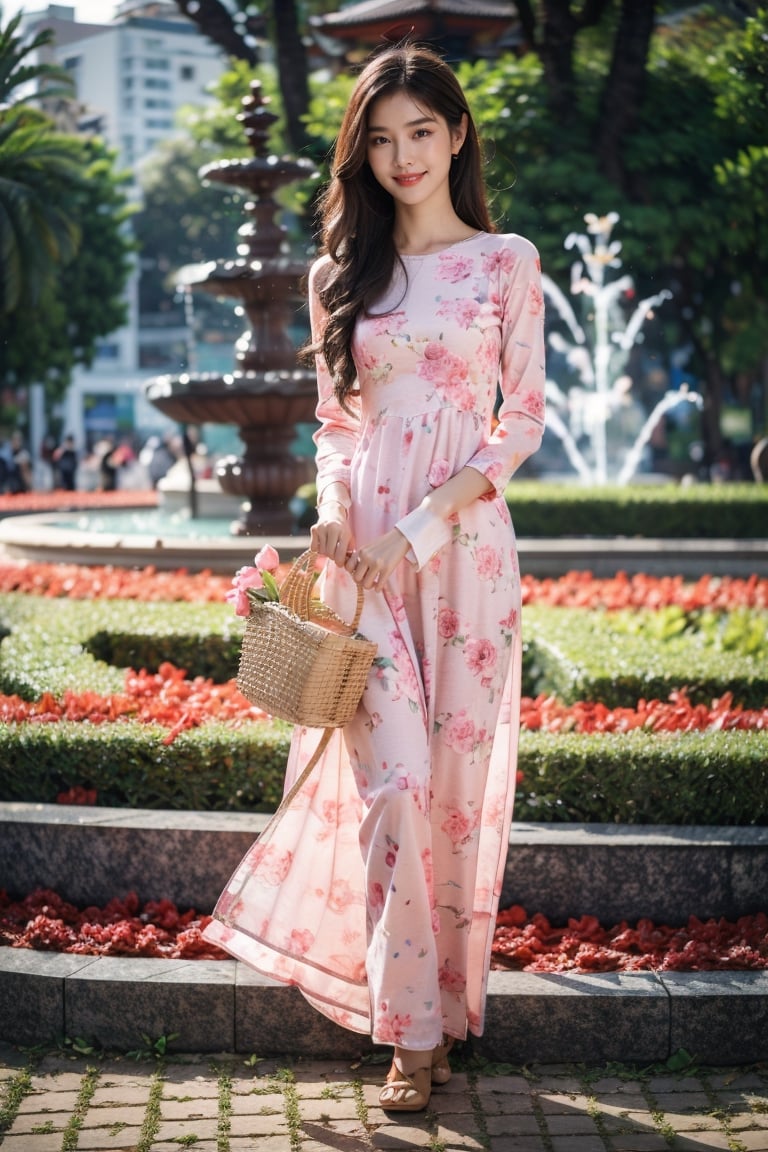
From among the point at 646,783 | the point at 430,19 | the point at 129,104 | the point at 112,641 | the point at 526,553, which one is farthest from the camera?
the point at 129,104

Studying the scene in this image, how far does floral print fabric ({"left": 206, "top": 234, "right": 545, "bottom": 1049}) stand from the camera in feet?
10.8

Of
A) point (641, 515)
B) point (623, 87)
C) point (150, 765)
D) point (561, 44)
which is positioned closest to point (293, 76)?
point (561, 44)

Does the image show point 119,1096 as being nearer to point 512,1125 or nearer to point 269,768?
point 512,1125

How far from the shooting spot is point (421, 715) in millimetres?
3320

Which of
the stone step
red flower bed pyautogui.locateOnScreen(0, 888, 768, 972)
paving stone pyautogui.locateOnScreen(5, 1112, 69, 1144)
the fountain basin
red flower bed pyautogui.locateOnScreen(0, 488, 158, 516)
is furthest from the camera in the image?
red flower bed pyautogui.locateOnScreen(0, 488, 158, 516)

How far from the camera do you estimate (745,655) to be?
629 centimetres

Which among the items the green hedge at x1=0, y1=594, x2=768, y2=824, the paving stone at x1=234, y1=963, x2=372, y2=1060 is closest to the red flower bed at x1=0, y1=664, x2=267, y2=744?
the green hedge at x1=0, y1=594, x2=768, y2=824

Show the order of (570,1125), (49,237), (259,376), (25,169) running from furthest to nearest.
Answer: (49,237), (25,169), (259,376), (570,1125)

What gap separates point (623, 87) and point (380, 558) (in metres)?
17.7

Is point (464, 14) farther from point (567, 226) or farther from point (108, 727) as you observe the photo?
point (108, 727)

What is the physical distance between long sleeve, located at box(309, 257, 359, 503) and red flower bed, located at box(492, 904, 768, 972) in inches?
50.9

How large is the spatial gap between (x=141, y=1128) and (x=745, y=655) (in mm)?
3678

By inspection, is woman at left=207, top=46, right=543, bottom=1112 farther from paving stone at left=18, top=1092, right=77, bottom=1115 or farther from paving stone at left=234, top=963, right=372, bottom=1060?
paving stone at left=18, top=1092, right=77, bottom=1115

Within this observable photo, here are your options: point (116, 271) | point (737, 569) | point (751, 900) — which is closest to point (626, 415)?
point (116, 271)
